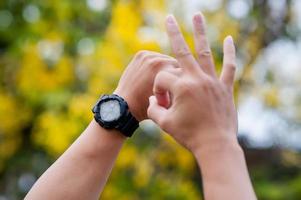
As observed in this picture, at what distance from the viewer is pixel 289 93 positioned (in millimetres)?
5348

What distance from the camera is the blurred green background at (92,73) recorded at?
3.74 meters

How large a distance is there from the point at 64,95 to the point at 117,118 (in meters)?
2.74

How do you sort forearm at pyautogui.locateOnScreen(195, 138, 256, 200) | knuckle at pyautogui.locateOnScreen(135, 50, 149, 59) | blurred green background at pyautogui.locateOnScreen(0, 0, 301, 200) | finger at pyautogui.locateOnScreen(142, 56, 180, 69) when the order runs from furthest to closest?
blurred green background at pyautogui.locateOnScreen(0, 0, 301, 200) < knuckle at pyautogui.locateOnScreen(135, 50, 149, 59) < finger at pyautogui.locateOnScreen(142, 56, 180, 69) < forearm at pyautogui.locateOnScreen(195, 138, 256, 200)

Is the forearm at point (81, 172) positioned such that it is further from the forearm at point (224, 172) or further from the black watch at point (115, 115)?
the forearm at point (224, 172)

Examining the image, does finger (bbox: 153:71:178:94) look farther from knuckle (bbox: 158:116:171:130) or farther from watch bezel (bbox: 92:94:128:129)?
watch bezel (bbox: 92:94:128:129)

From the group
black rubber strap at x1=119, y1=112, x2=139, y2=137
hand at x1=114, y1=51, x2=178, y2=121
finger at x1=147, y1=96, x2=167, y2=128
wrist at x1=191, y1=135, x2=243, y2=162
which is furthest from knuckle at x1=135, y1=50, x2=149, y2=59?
wrist at x1=191, y1=135, x2=243, y2=162

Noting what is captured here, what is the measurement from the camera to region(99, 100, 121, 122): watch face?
1.24m

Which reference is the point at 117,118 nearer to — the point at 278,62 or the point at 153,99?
the point at 153,99

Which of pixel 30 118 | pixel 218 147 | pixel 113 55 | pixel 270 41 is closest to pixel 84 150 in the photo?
pixel 218 147

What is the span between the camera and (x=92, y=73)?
386 cm

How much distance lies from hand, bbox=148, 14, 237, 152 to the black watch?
222 mm

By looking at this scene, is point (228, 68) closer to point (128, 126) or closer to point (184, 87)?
point (184, 87)

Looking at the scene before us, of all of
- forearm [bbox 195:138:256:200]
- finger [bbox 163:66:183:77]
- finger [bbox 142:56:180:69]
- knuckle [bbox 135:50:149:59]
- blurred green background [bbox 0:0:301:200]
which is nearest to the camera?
forearm [bbox 195:138:256:200]

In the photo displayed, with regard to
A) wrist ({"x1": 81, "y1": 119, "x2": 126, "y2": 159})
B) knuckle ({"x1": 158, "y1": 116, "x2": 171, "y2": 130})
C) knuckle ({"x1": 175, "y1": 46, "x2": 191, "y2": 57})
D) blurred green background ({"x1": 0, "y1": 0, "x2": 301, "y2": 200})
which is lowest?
blurred green background ({"x1": 0, "y1": 0, "x2": 301, "y2": 200})
